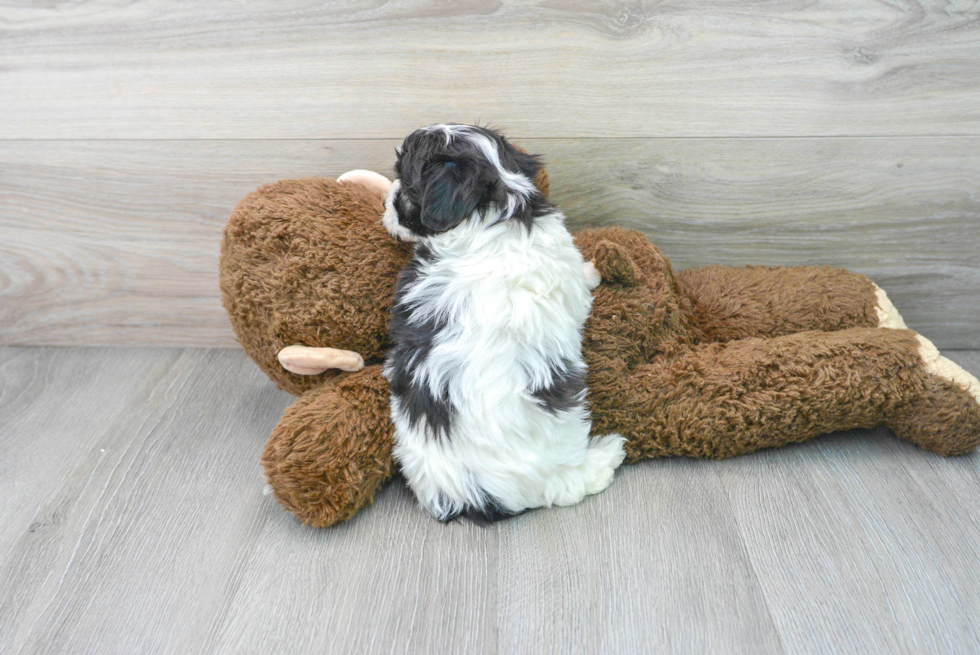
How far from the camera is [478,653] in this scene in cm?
75

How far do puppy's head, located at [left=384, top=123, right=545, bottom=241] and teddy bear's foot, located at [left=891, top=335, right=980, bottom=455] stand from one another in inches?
24.0

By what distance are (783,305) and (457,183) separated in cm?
58

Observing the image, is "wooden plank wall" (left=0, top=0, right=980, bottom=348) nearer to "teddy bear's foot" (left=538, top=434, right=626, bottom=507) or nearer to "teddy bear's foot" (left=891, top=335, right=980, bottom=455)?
"teddy bear's foot" (left=891, top=335, right=980, bottom=455)

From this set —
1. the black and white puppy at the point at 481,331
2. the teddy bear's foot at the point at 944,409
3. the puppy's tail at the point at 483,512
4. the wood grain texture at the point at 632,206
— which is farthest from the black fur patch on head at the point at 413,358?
the teddy bear's foot at the point at 944,409

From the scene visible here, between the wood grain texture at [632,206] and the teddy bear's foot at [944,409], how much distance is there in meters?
0.29

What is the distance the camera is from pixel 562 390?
0.89 m

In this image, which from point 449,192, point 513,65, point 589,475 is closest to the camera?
point 449,192

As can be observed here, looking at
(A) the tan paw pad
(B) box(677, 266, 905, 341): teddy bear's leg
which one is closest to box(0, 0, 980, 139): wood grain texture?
(B) box(677, 266, 905, 341): teddy bear's leg

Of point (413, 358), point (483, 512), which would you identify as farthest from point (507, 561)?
point (413, 358)

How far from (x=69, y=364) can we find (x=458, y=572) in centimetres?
96

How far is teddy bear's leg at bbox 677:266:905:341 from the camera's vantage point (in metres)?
1.07

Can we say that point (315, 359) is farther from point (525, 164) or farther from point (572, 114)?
point (572, 114)

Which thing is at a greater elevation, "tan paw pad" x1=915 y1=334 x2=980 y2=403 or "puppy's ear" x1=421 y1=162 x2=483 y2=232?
"puppy's ear" x1=421 y1=162 x2=483 y2=232

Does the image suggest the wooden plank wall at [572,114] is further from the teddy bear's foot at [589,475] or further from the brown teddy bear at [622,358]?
the teddy bear's foot at [589,475]
